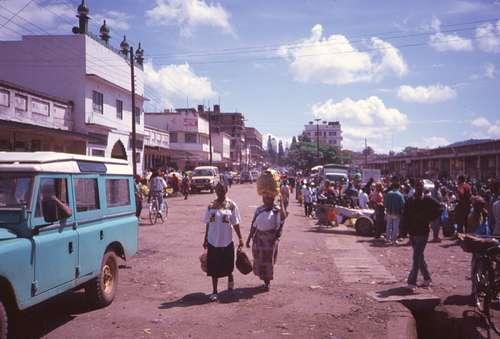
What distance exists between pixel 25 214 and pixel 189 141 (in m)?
60.8

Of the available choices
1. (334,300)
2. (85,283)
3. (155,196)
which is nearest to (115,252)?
(85,283)

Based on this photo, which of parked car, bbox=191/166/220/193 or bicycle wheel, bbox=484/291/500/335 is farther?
parked car, bbox=191/166/220/193

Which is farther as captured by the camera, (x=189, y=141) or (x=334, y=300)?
(x=189, y=141)

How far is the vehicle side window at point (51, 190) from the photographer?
5.46 m

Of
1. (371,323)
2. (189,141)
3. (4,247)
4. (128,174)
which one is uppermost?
(189,141)

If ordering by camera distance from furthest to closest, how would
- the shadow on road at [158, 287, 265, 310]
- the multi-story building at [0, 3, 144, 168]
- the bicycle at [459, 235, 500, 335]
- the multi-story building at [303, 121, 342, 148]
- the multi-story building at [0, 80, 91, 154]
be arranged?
1. the multi-story building at [303, 121, 342, 148]
2. the multi-story building at [0, 3, 144, 168]
3. the multi-story building at [0, 80, 91, 154]
4. the shadow on road at [158, 287, 265, 310]
5. the bicycle at [459, 235, 500, 335]

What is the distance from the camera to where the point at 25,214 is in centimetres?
520

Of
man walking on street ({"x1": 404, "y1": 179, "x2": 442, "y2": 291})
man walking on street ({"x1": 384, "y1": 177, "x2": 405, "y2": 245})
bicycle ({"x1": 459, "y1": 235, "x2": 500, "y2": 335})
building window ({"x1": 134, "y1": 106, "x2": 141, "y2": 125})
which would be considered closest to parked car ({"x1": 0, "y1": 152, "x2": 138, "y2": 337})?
man walking on street ({"x1": 404, "y1": 179, "x2": 442, "y2": 291})

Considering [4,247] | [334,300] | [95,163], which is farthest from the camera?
[334,300]

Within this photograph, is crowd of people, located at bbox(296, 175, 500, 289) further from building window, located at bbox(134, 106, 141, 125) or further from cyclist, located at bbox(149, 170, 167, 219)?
building window, located at bbox(134, 106, 141, 125)

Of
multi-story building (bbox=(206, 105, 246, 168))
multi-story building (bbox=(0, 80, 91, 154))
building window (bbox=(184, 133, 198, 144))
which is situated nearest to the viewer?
multi-story building (bbox=(0, 80, 91, 154))

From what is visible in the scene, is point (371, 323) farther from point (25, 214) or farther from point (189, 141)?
point (189, 141)

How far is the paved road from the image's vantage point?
6113mm

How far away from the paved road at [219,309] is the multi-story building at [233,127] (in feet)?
336
